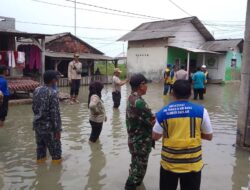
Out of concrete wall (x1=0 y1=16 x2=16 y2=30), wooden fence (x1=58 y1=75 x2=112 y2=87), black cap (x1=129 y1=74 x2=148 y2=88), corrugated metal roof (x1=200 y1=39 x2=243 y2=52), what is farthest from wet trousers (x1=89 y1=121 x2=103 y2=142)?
corrugated metal roof (x1=200 y1=39 x2=243 y2=52)

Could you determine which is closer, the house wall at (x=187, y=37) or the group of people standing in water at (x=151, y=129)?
the group of people standing in water at (x=151, y=129)

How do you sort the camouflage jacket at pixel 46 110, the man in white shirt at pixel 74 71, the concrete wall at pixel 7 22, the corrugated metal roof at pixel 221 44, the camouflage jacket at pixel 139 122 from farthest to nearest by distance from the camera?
the corrugated metal roof at pixel 221 44
the concrete wall at pixel 7 22
the man in white shirt at pixel 74 71
the camouflage jacket at pixel 46 110
the camouflage jacket at pixel 139 122

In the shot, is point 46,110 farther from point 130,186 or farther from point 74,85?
point 74,85

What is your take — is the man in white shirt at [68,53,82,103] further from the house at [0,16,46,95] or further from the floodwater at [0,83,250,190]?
the floodwater at [0,83,250,190]

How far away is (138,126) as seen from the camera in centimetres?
430

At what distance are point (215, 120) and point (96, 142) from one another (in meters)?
4.58

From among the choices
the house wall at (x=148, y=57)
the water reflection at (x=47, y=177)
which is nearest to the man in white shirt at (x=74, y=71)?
the water reflection at (x=47, y=177)

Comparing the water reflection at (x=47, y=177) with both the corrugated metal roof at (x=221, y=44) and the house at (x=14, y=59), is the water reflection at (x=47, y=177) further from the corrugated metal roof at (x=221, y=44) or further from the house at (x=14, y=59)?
the corrugated metal roof at (x=221, y=44)

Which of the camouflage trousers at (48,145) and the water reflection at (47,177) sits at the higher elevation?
the camouflage trousers at (48,145)

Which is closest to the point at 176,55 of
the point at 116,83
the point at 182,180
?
the point at 116,83

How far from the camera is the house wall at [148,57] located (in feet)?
89.3

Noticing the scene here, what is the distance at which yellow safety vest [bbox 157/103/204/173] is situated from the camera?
319 cm

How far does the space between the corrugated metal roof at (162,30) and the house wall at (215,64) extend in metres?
2.08

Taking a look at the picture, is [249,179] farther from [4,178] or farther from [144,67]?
[144,67]
